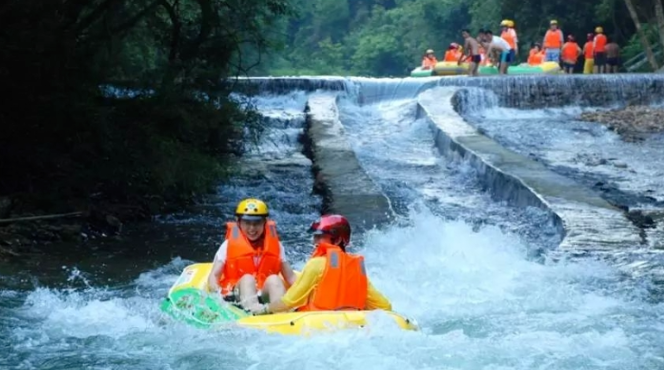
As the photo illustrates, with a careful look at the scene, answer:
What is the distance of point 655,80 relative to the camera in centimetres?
2366

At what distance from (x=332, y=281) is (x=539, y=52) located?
24365 mm

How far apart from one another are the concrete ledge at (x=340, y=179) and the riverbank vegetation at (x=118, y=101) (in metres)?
1.31

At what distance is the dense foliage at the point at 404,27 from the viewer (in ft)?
119

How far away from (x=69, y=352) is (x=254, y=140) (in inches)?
221

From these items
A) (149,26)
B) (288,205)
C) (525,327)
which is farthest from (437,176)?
(525,327)

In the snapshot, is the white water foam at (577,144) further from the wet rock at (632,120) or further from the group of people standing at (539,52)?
the group of people standing at (539,52)

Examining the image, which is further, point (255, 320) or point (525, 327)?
point (525, 327)

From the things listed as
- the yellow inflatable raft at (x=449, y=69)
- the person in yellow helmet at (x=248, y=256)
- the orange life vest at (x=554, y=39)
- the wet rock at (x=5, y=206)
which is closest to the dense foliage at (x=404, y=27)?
the orange life vest at (x=554, y=39)

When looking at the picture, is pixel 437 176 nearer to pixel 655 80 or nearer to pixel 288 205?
pixel 288 205

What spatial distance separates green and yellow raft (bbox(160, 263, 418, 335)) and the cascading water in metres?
0.07

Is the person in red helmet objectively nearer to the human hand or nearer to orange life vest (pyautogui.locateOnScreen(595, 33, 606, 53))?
the human hand

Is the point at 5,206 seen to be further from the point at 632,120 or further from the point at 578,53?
the point at 578,53

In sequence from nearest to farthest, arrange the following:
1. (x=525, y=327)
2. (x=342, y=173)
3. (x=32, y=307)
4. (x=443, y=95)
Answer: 1. (x=525, y=327)
2. (x=32, y=307)
3. (x=342, y=173)
4. (x=443, y=95)

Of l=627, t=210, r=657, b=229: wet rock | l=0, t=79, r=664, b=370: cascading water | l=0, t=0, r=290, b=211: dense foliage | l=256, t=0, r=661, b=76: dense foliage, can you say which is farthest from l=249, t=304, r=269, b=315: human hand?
l=256, t=0, r=661, b=76: dense foliage
